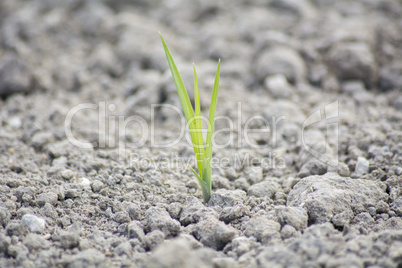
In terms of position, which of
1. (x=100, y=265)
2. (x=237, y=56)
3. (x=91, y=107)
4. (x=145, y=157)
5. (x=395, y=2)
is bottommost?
(x=100, y=265)

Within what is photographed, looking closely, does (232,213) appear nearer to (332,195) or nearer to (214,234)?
Answer: (214,234)

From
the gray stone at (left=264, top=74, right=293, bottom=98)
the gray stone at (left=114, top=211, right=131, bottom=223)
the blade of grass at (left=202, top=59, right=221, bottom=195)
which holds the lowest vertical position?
the gray stone at (left=114, top=211, right=131, bottom=223)

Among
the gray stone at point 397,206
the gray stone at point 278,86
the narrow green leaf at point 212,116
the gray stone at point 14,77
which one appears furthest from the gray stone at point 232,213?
the gray stone at point 14,77

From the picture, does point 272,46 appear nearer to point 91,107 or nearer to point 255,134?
point 255,134

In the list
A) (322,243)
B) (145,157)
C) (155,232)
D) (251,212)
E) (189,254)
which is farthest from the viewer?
(145,157)

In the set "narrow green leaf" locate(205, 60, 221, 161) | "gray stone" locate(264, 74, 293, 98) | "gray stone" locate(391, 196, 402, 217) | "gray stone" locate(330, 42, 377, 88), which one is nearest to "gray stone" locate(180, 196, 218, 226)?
"narrow green leaf" locate(205, 60, 221, 161)

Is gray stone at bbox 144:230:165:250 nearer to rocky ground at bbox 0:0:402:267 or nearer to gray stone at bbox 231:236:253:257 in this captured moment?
rocky ground at bbox 0:0:402:267

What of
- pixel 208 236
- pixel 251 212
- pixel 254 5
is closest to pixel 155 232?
pixel 208 236
